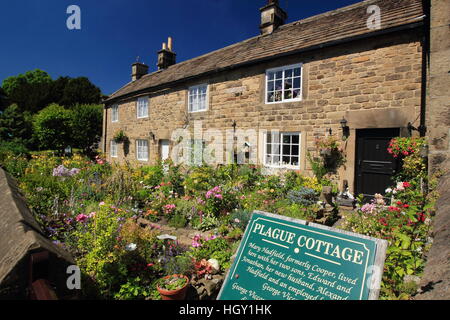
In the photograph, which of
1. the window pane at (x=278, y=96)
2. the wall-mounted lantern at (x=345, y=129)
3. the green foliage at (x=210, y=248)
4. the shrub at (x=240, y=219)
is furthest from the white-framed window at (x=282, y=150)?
the green foliage at (x=210, y=248)

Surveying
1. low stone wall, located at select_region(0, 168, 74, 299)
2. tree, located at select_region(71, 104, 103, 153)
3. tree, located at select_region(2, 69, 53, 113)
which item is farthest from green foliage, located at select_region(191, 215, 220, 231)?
tree, located at select_region(2, 69, 53, 113)

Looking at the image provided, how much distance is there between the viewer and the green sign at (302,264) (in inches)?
68.2

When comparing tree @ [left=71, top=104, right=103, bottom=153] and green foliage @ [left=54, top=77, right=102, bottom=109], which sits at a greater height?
green foliage @ [left=54, top=77, right=102, bottom=109]

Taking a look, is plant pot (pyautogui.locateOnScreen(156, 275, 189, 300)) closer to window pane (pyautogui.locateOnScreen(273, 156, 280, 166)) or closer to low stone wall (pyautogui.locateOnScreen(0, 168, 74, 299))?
low stone wall (pyautogui.locateOnScreen(0, 168, 74, 299))

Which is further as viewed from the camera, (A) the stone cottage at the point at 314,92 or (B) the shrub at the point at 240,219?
(A) the stone cottage at the point at 314,92

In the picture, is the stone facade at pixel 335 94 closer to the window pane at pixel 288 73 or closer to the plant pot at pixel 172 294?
the window pane at pixel 288 73

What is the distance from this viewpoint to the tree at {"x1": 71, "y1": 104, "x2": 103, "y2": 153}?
20.2 meters

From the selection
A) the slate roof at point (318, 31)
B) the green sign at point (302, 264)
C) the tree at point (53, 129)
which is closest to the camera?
the green sign at point (302, 264)

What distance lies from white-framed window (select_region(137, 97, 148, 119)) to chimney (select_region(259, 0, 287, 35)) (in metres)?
7.89

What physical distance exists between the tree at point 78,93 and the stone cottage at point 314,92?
74.6 feet

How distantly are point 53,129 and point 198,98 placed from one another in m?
14.6

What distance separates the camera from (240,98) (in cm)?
998

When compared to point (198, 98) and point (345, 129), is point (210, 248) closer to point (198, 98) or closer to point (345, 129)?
point (345, 129)

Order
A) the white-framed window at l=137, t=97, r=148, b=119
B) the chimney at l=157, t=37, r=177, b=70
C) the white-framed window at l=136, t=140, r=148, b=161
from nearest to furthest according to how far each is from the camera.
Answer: the white-framed window at l=137, t=97, r=148, b=119
the white-framed window at l=136, t=140, r=148, b=161
the chimney at l=157, t=37, r=177, b=70
